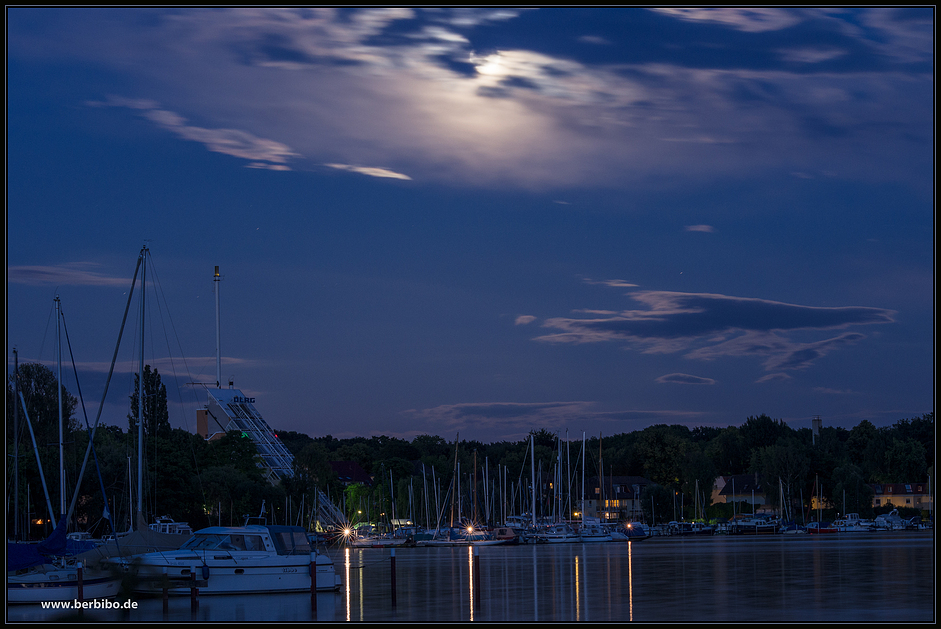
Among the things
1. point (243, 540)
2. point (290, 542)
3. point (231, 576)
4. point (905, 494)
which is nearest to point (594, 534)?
point (905, 494)

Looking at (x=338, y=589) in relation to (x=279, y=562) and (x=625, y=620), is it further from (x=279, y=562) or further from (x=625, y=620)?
(x=625, y=620)

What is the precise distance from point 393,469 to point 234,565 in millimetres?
110992

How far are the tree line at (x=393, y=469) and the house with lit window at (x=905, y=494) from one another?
44.0 inches

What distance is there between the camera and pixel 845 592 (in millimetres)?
37188

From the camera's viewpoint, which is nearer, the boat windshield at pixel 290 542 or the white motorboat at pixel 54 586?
A: the white motorboat at pixel 54 586

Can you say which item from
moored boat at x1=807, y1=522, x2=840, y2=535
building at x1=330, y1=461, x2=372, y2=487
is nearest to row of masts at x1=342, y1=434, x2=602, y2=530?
building at x1=330, y1=461, x2=372, y2=487

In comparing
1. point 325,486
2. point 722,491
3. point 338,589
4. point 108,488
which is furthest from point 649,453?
point 338,589

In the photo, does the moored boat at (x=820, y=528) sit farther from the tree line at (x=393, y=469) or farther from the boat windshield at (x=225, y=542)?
the boat windshield at (x=225, y=542)

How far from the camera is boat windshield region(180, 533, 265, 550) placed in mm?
41031

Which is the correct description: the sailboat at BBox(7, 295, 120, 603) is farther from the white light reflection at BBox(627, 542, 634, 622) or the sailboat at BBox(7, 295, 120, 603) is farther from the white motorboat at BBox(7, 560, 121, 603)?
the white light reflection at BBox(627, 542, 634, 622)

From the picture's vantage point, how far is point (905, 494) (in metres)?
159

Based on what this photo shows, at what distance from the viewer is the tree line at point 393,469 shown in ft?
246

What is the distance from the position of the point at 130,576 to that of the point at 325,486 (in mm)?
73767

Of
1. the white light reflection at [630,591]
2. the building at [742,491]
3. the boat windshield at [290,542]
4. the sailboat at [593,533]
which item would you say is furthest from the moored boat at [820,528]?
the boat windshield at [290,542]
